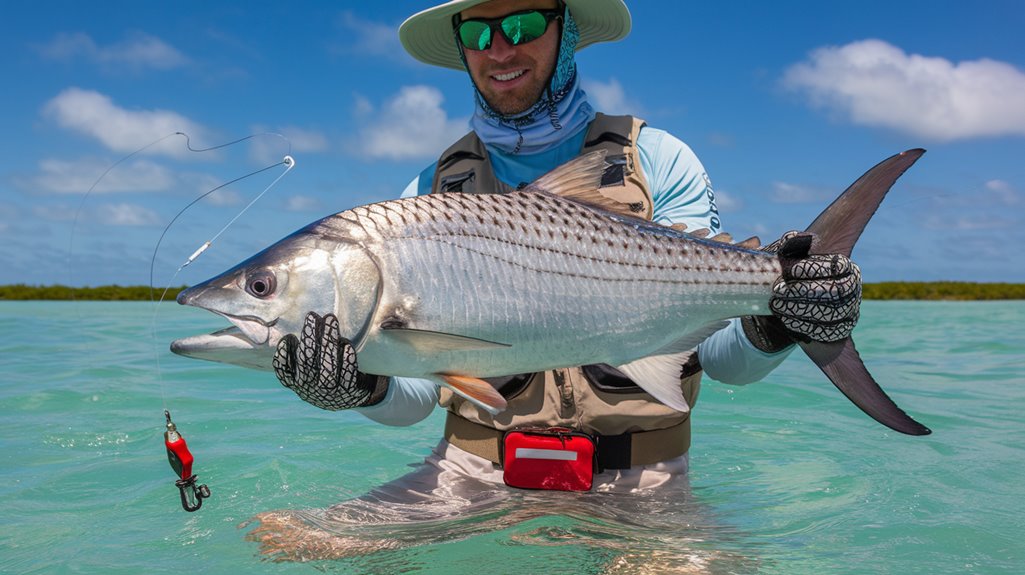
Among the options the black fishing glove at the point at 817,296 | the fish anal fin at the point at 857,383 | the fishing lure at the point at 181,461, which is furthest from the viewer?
the fishing lure at the point at 181,461

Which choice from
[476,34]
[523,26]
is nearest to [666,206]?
[523,26]

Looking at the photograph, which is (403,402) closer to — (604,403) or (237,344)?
(604,403)

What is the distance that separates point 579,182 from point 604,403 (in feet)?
3.95

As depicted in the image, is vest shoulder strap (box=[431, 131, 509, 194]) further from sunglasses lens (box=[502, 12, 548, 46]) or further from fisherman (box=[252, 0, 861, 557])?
sunglasses lens (box=[502, 12, 548, 46])

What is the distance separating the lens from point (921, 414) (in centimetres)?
802

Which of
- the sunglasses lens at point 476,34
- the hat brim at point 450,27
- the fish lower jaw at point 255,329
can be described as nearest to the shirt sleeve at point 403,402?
the fish lower jaw at point 255,329

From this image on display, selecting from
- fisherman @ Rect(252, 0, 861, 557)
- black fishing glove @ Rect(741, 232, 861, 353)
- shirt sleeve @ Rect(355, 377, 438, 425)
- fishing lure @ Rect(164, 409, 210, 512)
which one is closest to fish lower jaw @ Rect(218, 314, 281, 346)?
fisherman @ Rect(252, 0, 861, 557)

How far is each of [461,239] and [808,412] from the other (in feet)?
22.4

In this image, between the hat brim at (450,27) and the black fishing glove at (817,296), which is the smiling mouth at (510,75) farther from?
the black fishing glove at (817,296)

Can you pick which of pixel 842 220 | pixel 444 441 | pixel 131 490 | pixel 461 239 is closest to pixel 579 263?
pixel 461 239

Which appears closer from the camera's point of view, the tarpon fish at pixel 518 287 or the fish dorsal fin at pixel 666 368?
the tarpon fish at pixel 518 287

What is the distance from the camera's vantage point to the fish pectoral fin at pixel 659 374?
9.89 feet

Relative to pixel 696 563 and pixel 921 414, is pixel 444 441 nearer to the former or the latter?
pixel 696 563

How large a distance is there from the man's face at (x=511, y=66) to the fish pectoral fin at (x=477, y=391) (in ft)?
6.11
